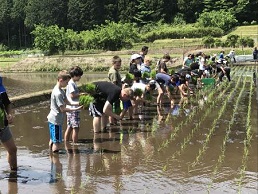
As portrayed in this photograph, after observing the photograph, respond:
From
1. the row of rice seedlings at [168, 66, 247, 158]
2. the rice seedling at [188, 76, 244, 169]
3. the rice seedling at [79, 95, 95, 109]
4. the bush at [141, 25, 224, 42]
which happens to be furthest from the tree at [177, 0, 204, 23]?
the rice seedling at [79, 95, 95, 109]

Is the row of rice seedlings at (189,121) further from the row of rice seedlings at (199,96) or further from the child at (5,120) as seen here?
the child at (5,120)

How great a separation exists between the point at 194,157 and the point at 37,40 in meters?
52.5

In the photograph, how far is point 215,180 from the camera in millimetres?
5574

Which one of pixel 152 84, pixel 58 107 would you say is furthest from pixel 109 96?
pixel 152 84

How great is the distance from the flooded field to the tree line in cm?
7087

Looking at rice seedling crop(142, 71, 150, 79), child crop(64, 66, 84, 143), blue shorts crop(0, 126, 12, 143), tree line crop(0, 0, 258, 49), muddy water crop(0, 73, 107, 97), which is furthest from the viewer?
tree line crop(0, 0, 258, 49)

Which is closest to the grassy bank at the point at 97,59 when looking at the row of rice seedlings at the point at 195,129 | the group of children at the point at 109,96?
the row of rice seedlings at the point at 195,129

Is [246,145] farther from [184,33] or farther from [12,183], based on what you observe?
[184,33]

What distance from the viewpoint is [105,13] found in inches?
3659

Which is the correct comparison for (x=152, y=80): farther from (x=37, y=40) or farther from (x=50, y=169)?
(x=37, y=40)

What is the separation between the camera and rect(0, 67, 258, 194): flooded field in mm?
5309

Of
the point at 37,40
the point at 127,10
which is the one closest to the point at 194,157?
the point at 37,40

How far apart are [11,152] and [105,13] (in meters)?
89.5

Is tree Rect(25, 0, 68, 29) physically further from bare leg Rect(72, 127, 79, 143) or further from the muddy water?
bare leg Rect(72, 127, 79, 143)
